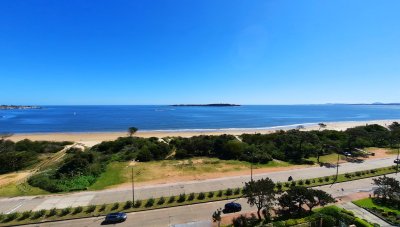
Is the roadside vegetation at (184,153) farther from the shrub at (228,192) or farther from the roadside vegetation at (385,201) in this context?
the roadside vegetation at (385,201)

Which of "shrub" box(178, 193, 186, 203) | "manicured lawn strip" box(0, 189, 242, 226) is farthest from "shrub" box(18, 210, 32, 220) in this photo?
"shrub" box(178, 193, 186, 203)

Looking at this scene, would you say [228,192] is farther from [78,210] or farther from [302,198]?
[78,210]

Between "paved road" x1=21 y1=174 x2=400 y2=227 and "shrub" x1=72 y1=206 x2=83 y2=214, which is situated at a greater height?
"shrub" x1=72 y1=206 x2=83 y2=214

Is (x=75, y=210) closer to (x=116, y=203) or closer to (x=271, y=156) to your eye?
(x=116, y=203)

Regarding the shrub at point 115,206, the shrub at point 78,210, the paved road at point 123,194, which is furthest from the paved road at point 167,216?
the paved road at point 123,194

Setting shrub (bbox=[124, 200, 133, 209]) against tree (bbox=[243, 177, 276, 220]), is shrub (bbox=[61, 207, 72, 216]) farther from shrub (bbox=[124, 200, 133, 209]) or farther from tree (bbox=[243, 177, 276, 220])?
tree (bbox=[243, 177, 276, 220])
